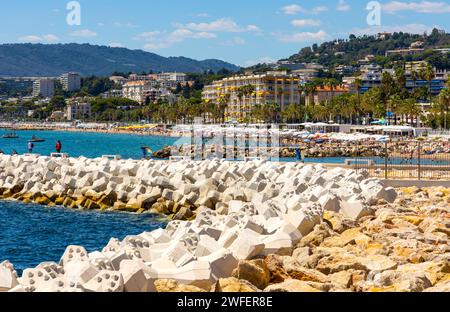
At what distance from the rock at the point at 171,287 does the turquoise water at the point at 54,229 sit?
22.3ft

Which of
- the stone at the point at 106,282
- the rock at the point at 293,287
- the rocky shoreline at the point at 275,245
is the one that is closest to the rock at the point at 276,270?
the rocky shoreline at the point at 275,245

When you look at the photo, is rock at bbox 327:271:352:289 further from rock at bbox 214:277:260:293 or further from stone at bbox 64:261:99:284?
stone at bbox 64:261:99:284

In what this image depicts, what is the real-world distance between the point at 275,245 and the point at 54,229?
32.6ft

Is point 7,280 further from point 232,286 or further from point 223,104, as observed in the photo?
point 223,104

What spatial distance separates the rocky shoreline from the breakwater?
3 cm

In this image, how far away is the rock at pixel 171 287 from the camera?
30.3 feet

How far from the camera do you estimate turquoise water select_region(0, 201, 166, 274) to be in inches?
684

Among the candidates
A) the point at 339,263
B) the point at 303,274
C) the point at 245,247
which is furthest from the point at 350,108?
the point at 303,274

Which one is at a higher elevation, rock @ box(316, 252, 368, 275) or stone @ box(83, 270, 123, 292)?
stone @ box(83, 270, 123, 292)

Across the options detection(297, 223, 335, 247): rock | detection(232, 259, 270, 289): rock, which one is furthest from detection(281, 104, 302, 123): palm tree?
detection(232, 259, 270, 289): rock

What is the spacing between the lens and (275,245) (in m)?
12.4

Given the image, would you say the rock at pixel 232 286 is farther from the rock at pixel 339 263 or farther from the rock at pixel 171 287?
the rock at pixel 339 263

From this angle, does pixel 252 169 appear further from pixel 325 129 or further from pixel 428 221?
pixel 325 129

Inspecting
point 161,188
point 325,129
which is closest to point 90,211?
point 161,188
